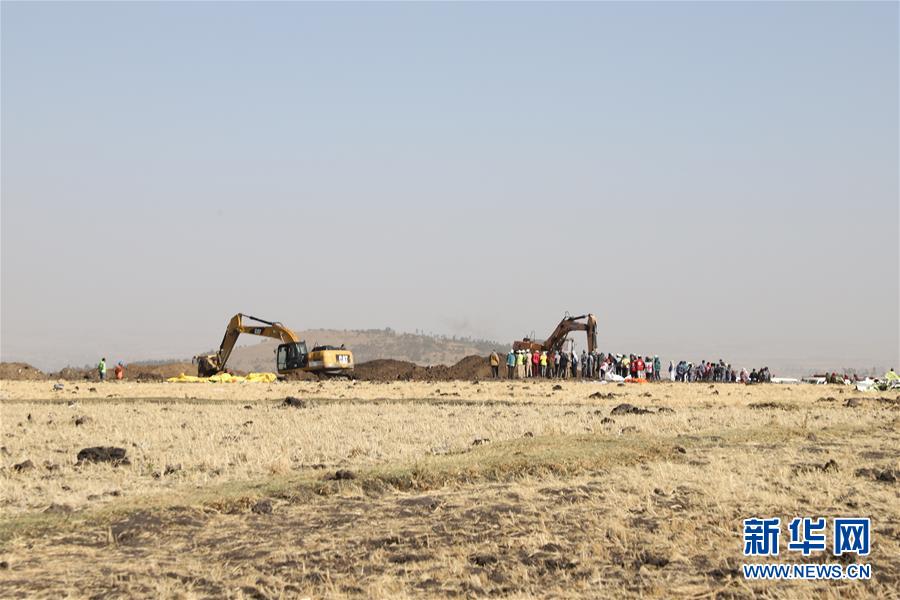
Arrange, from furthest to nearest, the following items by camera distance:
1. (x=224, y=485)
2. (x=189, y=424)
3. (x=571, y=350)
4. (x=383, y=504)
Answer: (x=571, y=350) → (x=189, y=424) → (x=224, y=485) → (x=383, y=504)

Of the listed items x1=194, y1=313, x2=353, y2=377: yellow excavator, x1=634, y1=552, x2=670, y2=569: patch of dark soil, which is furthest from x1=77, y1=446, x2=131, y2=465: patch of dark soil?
x1=194, y1=313, x2=353, y2=377: yellow excavator

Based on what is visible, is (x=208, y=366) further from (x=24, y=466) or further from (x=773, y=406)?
(x=24, y=466)

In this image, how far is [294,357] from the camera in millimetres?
71438

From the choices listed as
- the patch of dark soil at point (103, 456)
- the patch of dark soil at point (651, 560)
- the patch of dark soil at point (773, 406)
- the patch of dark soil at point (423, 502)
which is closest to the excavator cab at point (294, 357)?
the patch of dark soil at point (773, 406)

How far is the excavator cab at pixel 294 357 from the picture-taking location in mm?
71062

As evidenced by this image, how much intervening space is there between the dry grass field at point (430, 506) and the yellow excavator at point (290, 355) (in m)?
43.0

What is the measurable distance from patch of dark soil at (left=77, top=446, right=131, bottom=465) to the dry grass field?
1.19 ft

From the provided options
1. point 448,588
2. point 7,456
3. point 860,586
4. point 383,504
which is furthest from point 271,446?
Result: point 860,586

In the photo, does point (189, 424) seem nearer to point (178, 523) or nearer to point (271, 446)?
point (271, 446)

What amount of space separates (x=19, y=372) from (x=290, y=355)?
74.6ft

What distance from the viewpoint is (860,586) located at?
11.0 m

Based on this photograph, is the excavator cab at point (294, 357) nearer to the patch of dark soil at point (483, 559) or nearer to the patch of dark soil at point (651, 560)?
the patch of dark soil at point (483, 559)

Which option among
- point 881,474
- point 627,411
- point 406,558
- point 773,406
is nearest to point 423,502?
point 406,558

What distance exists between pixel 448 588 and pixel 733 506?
534 cm
